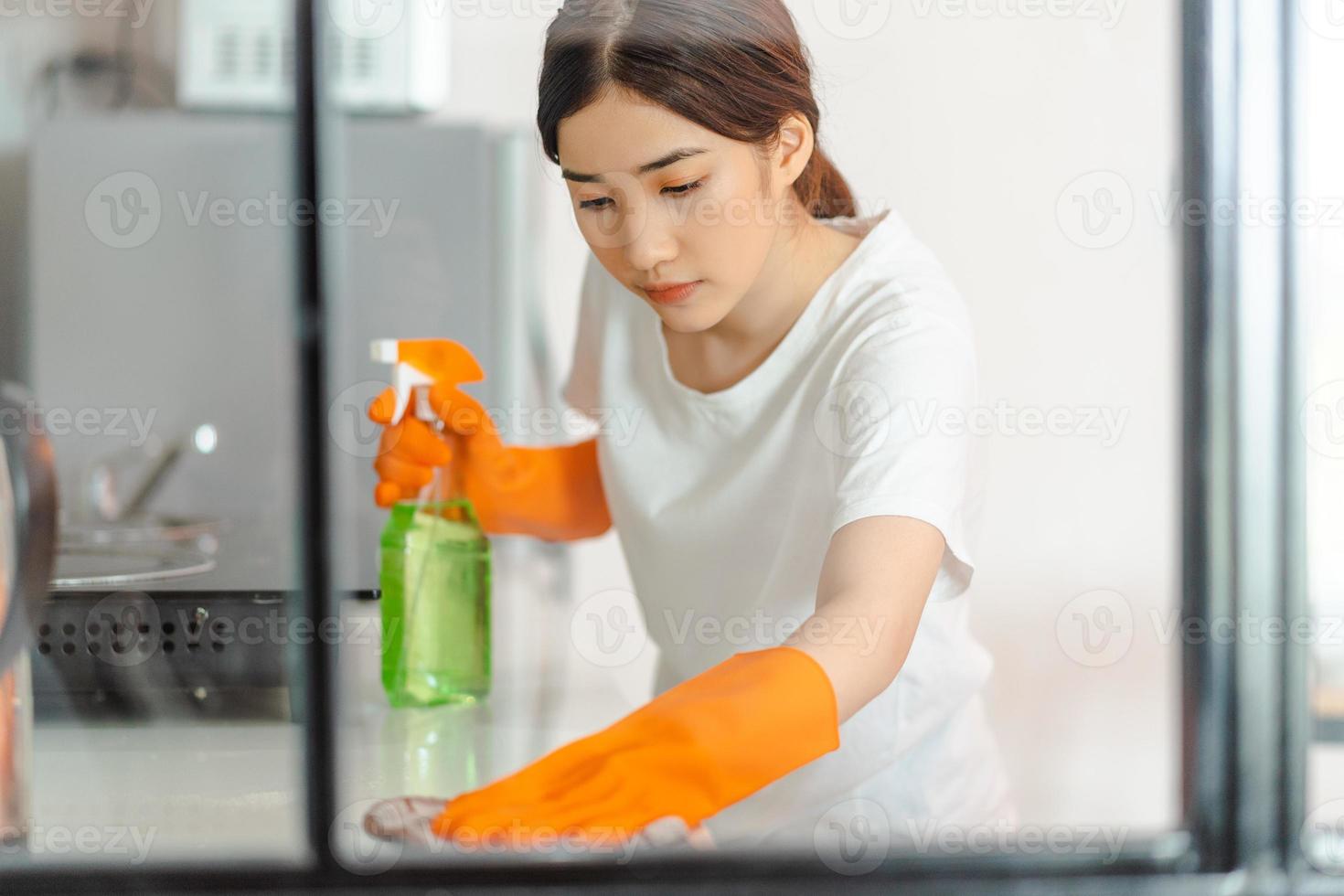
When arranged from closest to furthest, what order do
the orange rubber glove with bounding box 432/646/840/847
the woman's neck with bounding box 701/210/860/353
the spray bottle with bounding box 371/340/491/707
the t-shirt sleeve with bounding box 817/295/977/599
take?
1. the orange rubber glove with bounding box 432/646/840/847
2. the t-shirt sleeve with bounding box 817/295/977/599
3. the woman's neck with bounding box 701/210/860/353
4. the spray bottle with bounding box 371/340/491/707

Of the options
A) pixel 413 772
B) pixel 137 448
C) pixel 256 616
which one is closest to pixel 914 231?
pixel 413 772

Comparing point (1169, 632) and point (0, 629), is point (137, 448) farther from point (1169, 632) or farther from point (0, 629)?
point (1169, 632)

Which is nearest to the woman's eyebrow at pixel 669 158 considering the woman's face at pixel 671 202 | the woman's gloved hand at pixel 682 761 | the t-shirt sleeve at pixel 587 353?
the woman's face at pixel 671 202

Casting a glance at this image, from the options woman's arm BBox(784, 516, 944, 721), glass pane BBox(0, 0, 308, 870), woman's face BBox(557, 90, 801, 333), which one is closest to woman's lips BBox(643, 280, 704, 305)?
woman's face BBox(557, 90, 801, 333)

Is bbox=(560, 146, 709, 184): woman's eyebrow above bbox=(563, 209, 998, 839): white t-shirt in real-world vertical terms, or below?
above

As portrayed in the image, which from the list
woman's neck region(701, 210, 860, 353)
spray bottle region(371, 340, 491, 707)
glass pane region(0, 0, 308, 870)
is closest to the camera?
woman's neck region(701, 210, 860, 353)

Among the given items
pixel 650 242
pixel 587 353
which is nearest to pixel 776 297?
pixel 650 242

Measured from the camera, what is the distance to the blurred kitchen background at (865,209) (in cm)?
90

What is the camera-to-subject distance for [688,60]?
0.86 m

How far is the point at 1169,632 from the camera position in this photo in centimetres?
82

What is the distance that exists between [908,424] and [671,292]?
0.67 ft

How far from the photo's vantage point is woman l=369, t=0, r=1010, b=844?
76cm

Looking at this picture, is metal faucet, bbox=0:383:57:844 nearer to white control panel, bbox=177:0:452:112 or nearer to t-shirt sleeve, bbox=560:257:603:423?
t-shirt sleeve, bbox=560:257:603:423

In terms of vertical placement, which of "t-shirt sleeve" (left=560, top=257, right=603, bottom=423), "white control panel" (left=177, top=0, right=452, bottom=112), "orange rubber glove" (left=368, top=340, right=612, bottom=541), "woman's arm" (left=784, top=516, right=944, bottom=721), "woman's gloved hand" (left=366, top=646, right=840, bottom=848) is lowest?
"woman's gloved hand" (left=366, top=646, right=840, bottom=848)
